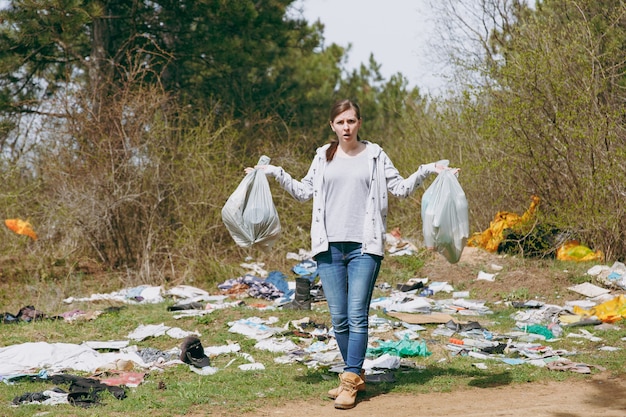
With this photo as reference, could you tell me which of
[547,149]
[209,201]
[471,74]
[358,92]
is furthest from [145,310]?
[358,92]

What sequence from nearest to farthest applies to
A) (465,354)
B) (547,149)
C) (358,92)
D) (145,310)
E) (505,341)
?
(465,354)
(505,341)
(145,310)
(547,149)
(358,92)

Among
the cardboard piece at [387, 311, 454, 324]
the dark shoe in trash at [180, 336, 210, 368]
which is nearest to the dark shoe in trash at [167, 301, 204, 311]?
the cardboard piece at [387, 311, 454, 324]

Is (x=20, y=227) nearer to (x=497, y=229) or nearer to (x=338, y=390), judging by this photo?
(x=497, y=229)

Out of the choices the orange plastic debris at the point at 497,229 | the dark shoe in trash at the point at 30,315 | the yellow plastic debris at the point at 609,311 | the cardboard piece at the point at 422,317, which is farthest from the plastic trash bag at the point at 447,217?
the orange plastic debris at the point at 497,229

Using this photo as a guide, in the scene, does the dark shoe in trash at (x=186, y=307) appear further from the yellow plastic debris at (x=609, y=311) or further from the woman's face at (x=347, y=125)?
the woman's face at (x=347, y=125)

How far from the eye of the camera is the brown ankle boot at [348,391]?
555 cm

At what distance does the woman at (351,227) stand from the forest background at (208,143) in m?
6.90

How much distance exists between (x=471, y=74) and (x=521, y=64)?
3.04 m

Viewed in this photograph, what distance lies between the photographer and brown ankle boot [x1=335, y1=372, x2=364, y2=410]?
18.2ft

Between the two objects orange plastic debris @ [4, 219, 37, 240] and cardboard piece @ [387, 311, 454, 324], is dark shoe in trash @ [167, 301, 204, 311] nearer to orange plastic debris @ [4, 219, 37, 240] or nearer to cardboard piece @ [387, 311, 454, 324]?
cardboard piece @ [387, 311, 454, 324]

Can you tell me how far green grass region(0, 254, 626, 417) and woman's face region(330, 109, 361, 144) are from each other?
1.84 m

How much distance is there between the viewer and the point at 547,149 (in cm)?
1268

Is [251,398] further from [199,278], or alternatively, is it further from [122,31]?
[122,31]

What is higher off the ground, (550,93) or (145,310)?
(550,93)
